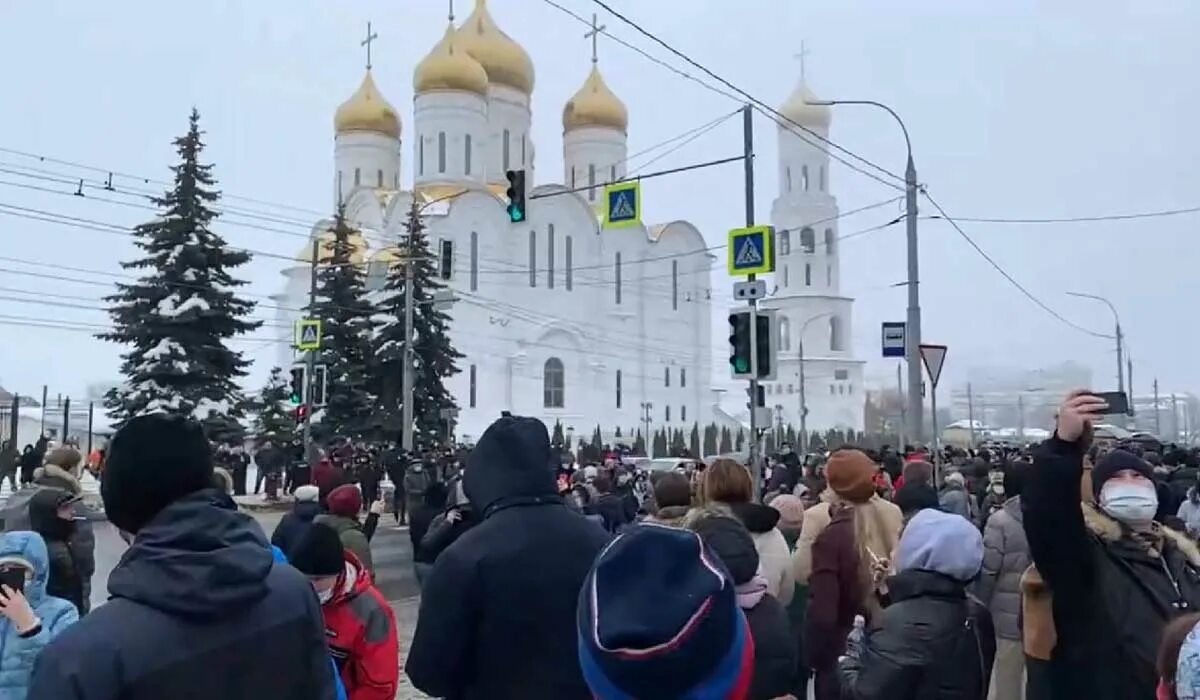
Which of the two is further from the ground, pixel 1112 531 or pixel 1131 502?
pixel 1131 502

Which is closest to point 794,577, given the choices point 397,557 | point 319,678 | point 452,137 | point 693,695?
point 319,678

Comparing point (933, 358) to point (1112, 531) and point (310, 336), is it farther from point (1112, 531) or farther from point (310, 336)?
point (310, 336)

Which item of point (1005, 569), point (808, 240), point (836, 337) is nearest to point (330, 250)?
point (1005, 569)

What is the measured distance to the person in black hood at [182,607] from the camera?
2.48 metres

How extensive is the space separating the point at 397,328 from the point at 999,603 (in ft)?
106

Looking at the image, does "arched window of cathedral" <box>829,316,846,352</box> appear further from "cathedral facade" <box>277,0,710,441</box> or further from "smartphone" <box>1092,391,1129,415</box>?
"smartphone" <box>1092,391,1129,415</box>

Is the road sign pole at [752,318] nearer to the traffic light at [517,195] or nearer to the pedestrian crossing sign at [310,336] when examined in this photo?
the traffic light at [517,195]

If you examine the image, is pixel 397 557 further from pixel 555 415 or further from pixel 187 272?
pixel 555 415

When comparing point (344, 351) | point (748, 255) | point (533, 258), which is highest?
point (533, 258)

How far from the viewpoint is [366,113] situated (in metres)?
62.7

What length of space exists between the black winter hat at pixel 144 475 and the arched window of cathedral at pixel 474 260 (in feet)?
190

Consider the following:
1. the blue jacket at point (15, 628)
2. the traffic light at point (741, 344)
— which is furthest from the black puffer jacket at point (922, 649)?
the traffic light at point (741, 344)

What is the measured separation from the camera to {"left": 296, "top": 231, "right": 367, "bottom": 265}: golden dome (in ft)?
123

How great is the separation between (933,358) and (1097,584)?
11.1 metres
